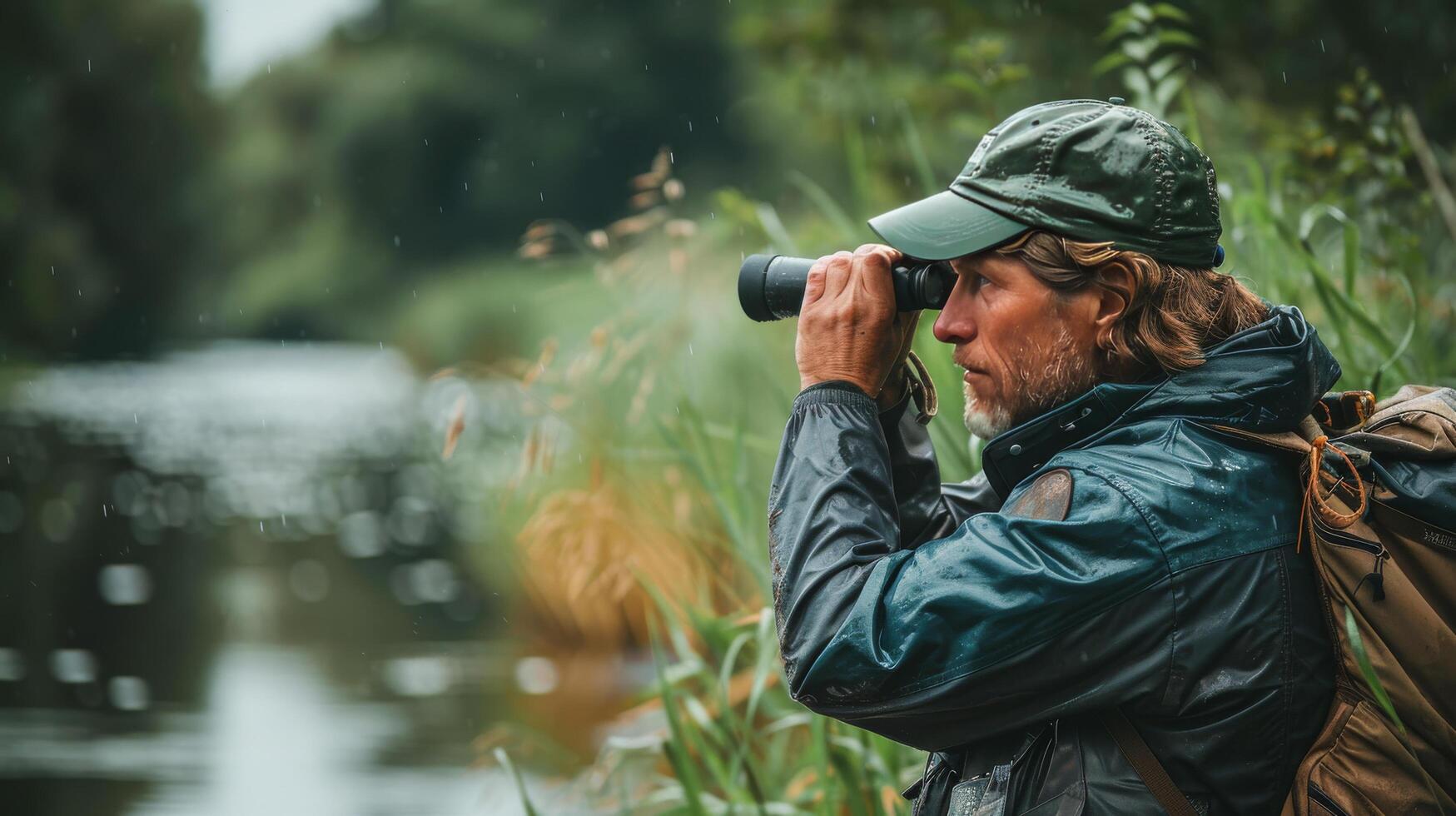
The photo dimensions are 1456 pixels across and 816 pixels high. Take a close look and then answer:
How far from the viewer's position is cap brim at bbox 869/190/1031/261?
161 cm

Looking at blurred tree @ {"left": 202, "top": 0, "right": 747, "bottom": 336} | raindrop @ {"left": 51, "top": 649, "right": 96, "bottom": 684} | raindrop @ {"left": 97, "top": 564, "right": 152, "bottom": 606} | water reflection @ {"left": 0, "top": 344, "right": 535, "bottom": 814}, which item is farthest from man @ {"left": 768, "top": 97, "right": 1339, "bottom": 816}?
blurred tree @ {"left": 202, "top": 0, "right": 747, "bottom": 336}

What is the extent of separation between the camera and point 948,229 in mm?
1639

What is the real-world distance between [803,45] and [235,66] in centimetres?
2952

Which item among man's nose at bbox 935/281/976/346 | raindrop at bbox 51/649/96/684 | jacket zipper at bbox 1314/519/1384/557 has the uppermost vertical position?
raindrop at bbox 51/649/96/684

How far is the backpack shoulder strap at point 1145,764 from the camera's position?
1436 millimetres

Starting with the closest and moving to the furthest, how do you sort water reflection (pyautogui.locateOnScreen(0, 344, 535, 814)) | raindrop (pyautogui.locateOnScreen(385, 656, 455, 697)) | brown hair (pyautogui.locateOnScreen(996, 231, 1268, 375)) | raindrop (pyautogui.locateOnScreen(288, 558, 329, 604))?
brown hair (pyautogui.locateOnScreen(996, 231, 1268, 375)), water reflection (pyautogui.locateOnScreen(0, 344, 535, 814)), raindrop (pyautogui.locateOnScreen(385, 656, 455, 697)), raindrop (pyautogui.locateOnScreen(288, 558, 329, 604))

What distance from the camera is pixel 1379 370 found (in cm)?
238

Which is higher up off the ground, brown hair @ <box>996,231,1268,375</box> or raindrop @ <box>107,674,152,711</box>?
raindrop @ <box>107,674,152,711</box>

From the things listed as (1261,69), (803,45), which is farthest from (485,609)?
(1261,69)

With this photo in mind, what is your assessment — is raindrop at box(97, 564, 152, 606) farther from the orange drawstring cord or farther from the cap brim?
the orange drawstring cord

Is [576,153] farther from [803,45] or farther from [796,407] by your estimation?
[796,407]

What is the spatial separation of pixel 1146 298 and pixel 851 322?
0.32 m

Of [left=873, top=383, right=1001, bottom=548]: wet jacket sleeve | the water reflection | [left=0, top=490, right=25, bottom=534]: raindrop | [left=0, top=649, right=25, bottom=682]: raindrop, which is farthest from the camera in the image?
[left=0, top=490, right=25, bottom=534]: raindrop

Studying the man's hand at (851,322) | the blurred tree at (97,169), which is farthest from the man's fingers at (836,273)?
the blurred tree at (97,169)
